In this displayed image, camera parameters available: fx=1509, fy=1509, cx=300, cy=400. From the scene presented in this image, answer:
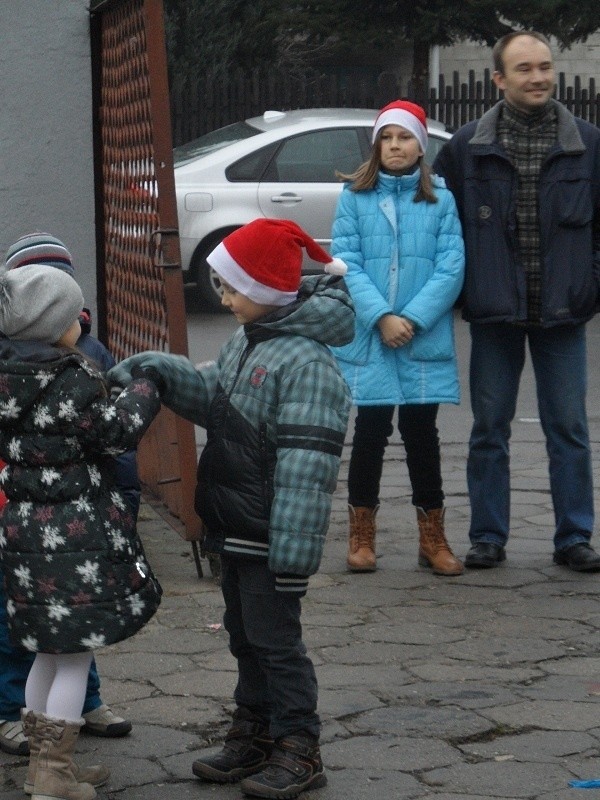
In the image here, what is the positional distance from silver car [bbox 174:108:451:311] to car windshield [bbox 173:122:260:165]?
0.9 inches

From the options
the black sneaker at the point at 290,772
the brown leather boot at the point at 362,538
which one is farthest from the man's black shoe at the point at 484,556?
the black sneaker at the point at 290,772

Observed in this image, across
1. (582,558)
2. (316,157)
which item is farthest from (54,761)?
(316,157)

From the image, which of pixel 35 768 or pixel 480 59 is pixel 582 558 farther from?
pixel 480 59

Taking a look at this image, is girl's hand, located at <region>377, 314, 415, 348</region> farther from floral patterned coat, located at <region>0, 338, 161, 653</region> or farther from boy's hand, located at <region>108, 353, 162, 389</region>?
floral patterned coat, located at <region>0, 338, 161, 653</region>

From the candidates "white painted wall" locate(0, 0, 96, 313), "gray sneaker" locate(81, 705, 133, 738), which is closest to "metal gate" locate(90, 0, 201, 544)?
"white painted wall" locate(0, 0, 96, 313)

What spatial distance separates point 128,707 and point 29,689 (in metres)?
0.69

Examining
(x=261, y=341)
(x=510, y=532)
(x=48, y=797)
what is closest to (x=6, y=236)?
(x=510, y=532)

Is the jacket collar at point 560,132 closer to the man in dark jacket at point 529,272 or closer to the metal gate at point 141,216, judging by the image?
the man in dark jacket at point 529,272

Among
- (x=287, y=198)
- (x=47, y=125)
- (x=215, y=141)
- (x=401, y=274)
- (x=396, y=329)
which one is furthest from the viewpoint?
(x=215, y=141)

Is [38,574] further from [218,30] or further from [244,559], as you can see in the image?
[218,30]

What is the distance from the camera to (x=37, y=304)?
11.6 feet

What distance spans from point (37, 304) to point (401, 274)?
2322 mm

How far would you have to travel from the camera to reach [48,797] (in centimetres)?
354

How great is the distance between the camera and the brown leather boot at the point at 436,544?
5.72 metres
